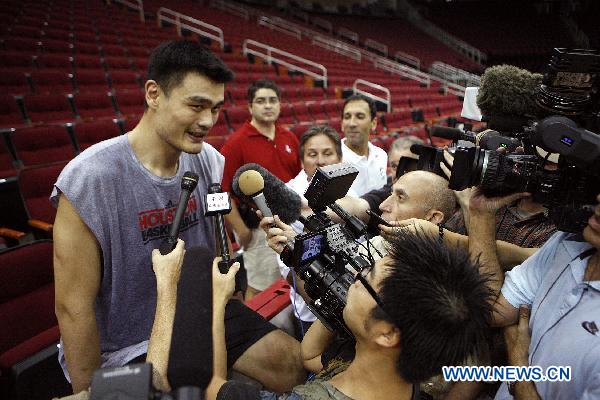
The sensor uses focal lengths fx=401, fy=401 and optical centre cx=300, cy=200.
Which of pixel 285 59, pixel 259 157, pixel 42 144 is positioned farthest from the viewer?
pixel 285 59

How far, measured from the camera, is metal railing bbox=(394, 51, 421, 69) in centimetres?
1495

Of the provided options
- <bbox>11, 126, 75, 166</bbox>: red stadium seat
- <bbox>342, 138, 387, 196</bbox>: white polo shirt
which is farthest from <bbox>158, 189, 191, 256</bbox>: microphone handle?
<bbox>11, 126, 75, 166</bbox>: red stadium seat

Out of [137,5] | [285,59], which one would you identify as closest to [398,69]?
[285,59]

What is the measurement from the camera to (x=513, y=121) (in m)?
1.40

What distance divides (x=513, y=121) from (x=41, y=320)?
188 cm

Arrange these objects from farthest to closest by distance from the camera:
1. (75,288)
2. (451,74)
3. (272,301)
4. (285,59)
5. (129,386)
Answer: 1. (451,74)
2. (285,59)
3. (272,301)
4. (75,288)
5. (129,386)

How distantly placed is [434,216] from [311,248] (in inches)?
27.1

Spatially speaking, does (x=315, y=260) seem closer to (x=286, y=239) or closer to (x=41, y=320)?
(x=286, y=239)

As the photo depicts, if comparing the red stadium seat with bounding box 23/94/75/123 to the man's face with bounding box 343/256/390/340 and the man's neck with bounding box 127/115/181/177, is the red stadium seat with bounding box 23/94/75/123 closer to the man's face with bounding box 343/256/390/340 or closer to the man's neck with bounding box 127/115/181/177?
the man's neck with bounding box 127/115/181/177

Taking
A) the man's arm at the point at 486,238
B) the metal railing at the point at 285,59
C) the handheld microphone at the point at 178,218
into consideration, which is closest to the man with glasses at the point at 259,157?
the handheld microphone at the point at 178,218

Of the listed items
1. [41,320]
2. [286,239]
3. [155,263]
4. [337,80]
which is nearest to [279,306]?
[286,239]

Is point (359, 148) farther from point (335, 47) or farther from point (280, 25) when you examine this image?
point (280, 25)

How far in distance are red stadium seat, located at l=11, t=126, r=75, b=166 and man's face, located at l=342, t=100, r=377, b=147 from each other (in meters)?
2.38

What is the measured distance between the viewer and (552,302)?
963 mm
